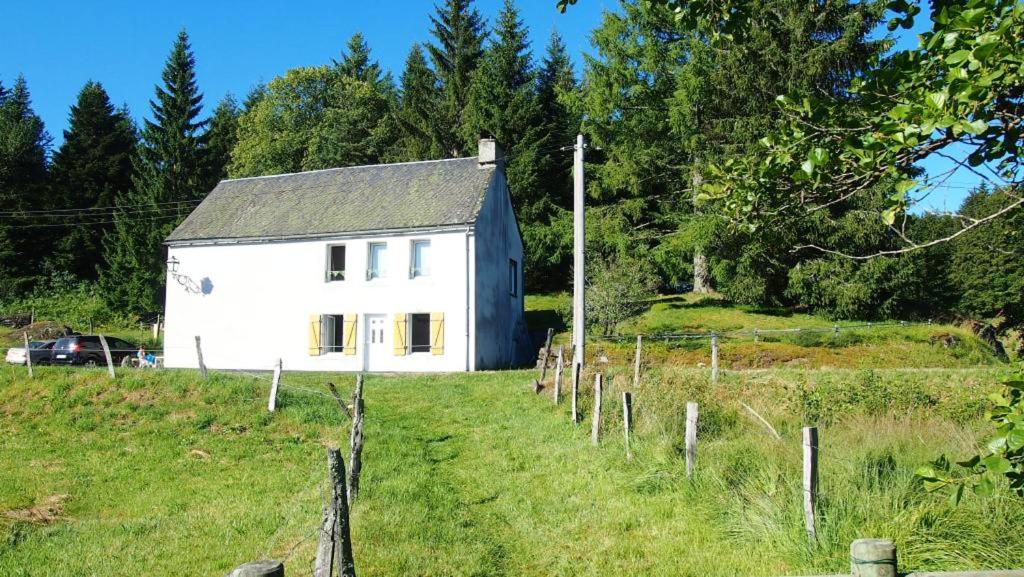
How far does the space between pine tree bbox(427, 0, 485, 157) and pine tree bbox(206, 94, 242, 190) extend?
54.2 ft

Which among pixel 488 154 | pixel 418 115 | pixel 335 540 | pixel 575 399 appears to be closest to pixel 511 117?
pixel 418 115

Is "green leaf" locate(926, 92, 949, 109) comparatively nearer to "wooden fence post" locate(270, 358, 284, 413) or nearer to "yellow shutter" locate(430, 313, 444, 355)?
"wooden fence post" locate(270, 358, 284, 413)

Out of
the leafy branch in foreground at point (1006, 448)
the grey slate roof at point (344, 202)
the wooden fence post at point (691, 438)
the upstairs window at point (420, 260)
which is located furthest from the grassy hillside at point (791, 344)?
the leafy branch in foreground at point (1006, 448)

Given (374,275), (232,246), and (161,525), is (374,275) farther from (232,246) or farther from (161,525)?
(161,525)

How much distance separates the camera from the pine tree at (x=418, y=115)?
4428 centimetres

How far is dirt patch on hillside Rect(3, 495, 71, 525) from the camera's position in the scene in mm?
9531

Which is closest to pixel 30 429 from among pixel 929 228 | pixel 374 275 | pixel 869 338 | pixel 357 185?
pixel 374 275

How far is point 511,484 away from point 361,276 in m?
17.8

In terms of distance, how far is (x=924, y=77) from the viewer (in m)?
3.64

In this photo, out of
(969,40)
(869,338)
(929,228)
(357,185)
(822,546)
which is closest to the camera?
(969,40)

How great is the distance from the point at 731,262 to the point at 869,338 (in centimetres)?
729

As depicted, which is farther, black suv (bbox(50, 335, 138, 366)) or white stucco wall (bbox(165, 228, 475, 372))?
black suv (bbox(50, 335, 138, 366))

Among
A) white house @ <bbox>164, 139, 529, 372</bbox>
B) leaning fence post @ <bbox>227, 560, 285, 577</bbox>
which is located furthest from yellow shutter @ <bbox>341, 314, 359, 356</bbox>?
leaning fence post @ <bbox>227, 560, 285, 577</bbox>

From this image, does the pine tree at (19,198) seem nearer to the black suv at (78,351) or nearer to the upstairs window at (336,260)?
the black suv at (78,351)
